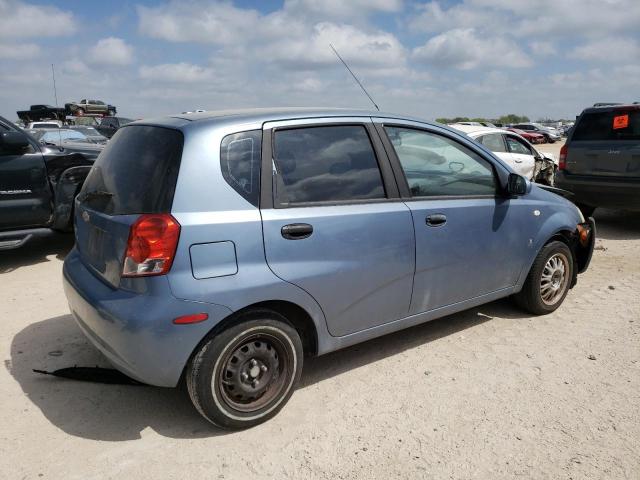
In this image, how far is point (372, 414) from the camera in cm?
310

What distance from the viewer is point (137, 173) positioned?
2.89m

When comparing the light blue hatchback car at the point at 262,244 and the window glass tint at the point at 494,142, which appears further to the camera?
the window glass tint at the point at 494,142

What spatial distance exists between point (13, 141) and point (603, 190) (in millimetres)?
7686

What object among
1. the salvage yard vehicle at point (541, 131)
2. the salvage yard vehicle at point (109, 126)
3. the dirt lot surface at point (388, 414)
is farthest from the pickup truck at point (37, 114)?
the salvage yard vehicle at point (541, 131)

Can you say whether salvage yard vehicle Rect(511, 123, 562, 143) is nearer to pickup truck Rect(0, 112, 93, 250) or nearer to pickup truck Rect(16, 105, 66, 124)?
pickup truck Rect(16, 105, 66, 124)

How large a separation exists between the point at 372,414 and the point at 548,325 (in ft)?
6.70

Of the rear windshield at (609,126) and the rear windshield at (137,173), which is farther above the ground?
the rear windshield at (609,126)

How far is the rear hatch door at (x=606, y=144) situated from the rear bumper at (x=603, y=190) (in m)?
0.10

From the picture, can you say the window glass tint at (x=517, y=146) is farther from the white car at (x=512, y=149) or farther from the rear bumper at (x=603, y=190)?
the rear bumper at (x=603, y=190)

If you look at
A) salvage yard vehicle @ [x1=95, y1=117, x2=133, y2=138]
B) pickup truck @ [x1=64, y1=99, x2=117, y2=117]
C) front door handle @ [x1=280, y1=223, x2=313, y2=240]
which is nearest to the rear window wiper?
front door handle @ [x1=280, y1=223, x2=313, y2=240]

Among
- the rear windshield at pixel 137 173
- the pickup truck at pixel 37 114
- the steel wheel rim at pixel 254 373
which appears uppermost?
the pickup truck at pixel 37 114

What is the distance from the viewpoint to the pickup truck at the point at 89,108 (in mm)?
28656

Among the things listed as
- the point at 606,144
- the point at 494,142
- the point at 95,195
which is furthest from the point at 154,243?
the point at 494,142

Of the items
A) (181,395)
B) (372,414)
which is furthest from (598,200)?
(181,395)
